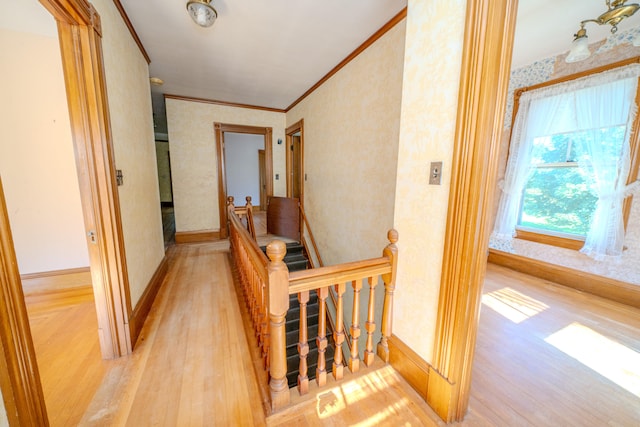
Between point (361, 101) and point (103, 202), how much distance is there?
2.41 metres

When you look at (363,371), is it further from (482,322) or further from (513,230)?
(513,230)

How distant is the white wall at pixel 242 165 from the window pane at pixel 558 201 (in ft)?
22.1

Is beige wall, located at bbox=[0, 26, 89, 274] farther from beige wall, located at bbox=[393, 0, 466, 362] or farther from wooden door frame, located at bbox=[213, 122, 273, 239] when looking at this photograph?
beige wall, located at bbox=[393, 0, 466, 362]

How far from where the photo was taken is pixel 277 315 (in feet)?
3.69

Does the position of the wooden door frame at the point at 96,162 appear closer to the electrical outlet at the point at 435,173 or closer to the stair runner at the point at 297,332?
the stair runner at the point at 297,332

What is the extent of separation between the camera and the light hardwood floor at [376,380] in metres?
1.20

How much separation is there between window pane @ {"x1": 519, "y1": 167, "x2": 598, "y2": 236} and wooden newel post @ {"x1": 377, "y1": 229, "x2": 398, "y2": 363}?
2945mm

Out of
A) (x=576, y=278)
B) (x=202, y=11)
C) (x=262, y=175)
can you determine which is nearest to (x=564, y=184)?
(x=576, y=278)

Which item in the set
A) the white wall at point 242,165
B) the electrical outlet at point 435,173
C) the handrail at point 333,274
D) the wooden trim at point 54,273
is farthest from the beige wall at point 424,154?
the white wall at point 242,165

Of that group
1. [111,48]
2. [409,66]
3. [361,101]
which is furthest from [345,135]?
[111,48]

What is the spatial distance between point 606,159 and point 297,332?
402cm

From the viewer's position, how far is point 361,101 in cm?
245

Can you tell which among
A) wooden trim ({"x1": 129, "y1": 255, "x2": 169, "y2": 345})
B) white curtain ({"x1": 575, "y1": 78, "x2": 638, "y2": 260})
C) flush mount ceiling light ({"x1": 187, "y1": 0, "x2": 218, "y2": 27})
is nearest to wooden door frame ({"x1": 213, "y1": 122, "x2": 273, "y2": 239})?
wooden trim ({"x1": 129, "y1": 255, "x2": 169, "y2": 345})

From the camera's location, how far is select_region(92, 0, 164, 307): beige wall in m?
1.70
